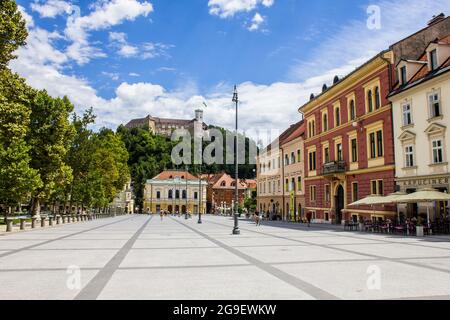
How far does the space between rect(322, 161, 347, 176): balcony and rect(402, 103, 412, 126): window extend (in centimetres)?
923

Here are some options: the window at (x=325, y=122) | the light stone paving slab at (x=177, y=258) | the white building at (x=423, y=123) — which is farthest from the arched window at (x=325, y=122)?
the light stone paving slab at (x=177, y=258)

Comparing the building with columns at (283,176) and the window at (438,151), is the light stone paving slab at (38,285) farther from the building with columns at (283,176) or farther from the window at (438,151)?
the building with columns at (283,176)

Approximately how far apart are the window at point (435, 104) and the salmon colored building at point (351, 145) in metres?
4.41

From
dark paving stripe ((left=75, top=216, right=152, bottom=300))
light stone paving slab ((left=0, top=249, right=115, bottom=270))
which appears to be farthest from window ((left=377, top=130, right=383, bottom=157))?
dark paving stripe ((left=75, top=216, right=152, bottom=300))

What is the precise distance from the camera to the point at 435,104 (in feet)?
88.4

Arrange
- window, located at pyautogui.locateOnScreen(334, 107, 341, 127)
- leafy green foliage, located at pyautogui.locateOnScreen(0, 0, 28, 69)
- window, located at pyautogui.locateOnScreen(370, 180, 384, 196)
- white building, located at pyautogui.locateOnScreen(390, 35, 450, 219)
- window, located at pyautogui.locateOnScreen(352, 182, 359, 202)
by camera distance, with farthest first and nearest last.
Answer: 1. window, located at pyautogui.locateOnScreen(334, 107, 341, 127)
2. window, located at pyautogui.locateOnScreen(352, 182, 359, 202)
3. window, located at pyautogui.locateOnScreen(370, 180, 384, 196)
4. white building, located at pyautogui.locateOnScreen(390, 35, 450, 219)
5. leafy green foliage, located at pyautogui.locateOnScreen(0, 0, 28, 69)

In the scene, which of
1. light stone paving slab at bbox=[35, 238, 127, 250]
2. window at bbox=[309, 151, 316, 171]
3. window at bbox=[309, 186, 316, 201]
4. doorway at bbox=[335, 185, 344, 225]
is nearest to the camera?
light stone paving slab at bbox=[35, 238, 127, 250]

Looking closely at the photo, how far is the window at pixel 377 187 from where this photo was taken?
32.6 meters

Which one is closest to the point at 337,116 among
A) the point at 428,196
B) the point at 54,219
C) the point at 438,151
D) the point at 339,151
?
the point at 339,151

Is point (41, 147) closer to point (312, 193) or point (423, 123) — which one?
point (312, 193)

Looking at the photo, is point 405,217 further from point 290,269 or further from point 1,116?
point 1,116

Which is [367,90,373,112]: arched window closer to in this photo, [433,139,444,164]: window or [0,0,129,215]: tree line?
[433,139,444,164]: window

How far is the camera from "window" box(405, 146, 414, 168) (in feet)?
94.9

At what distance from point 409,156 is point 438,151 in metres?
2.90
